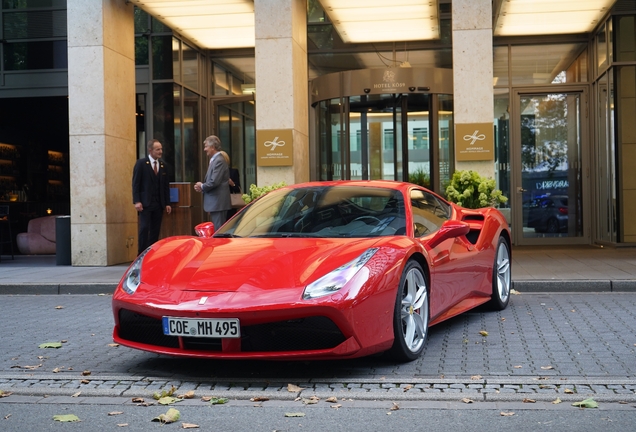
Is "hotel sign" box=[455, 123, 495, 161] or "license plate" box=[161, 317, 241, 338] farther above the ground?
"hotel sign" box=[455, 123, 495, 161]

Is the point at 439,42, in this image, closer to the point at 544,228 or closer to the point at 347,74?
the point at 347,74

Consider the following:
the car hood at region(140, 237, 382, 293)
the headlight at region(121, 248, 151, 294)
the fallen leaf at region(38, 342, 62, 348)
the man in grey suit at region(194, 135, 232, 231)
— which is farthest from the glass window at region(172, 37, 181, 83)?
the headlight at region(121, 248, 151, 294)

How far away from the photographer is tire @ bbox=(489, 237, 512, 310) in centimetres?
807

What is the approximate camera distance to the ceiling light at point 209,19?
1478 centimetres

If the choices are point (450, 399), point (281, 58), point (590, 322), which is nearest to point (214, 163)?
point (281, 58)

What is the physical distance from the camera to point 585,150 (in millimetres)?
16984

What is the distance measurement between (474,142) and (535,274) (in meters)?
2.66

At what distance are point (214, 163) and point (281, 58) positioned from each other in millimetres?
2189

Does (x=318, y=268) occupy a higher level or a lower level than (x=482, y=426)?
higher

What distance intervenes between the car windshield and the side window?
0.15m

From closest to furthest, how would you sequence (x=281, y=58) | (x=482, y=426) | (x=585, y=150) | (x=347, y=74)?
(x=482, y=426) → (x=281, y=58) → (x=347, y=74) → (x=585, y=150)

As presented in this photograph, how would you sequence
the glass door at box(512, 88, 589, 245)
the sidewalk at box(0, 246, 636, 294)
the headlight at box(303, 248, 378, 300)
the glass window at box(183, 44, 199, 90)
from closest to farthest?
the headlight at box(303, 248, 378, 300), the sidewalk at box(0, 246, 636, 294), the glass door at box(512, 88, 589, 245), the glass window at box(183, 44, 199, 90)

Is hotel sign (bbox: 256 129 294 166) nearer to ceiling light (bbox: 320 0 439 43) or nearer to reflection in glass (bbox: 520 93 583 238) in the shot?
ceiling light (bbox: 320 0 439 43)

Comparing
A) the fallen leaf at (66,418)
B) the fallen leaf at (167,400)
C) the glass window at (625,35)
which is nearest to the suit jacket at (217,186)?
the fallen leaf at (167,400)
